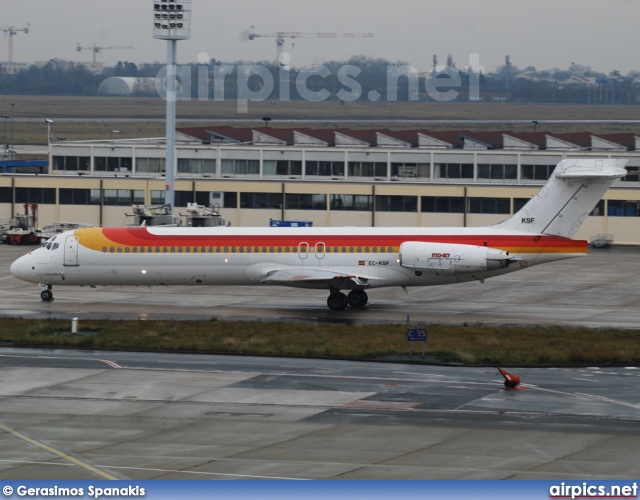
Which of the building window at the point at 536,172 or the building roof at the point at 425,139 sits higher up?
the building roof at the point at 425,139

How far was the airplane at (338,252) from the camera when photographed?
42.6 metres

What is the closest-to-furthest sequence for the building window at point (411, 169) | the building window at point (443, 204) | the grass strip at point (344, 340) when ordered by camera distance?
the grass strip at point (344, 340) < the building window at point (443, 204) < the building window at point (411, 169)

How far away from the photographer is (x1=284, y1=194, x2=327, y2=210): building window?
250ft

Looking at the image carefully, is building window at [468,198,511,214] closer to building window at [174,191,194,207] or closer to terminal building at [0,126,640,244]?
terminal building at [0,126,640,244]

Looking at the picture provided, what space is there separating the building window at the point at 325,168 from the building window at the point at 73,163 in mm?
20065

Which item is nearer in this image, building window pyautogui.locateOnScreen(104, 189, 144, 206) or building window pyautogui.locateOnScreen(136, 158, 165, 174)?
building window pyautogui.locateOnScreen(104, 189, 144, 206)

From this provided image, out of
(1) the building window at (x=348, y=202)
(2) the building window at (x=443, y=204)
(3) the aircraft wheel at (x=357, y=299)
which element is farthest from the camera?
(1) the building window at (x=348, y=202)

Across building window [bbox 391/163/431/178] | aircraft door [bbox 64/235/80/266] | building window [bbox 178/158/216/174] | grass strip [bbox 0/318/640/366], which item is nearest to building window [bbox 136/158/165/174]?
building window [bbox 178/158/216/174]

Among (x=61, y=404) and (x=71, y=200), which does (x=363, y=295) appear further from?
(x=71, y=200)

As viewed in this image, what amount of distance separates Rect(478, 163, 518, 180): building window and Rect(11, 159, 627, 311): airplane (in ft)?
127

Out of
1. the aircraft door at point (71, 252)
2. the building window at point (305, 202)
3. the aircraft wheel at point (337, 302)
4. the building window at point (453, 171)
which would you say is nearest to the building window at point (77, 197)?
the building window at point (305, 202)

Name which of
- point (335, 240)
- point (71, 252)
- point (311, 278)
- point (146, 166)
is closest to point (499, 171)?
point (146, 166)

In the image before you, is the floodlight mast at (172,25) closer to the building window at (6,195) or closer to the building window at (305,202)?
the building window at (305,202)

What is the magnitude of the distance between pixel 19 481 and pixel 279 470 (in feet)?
16.0
